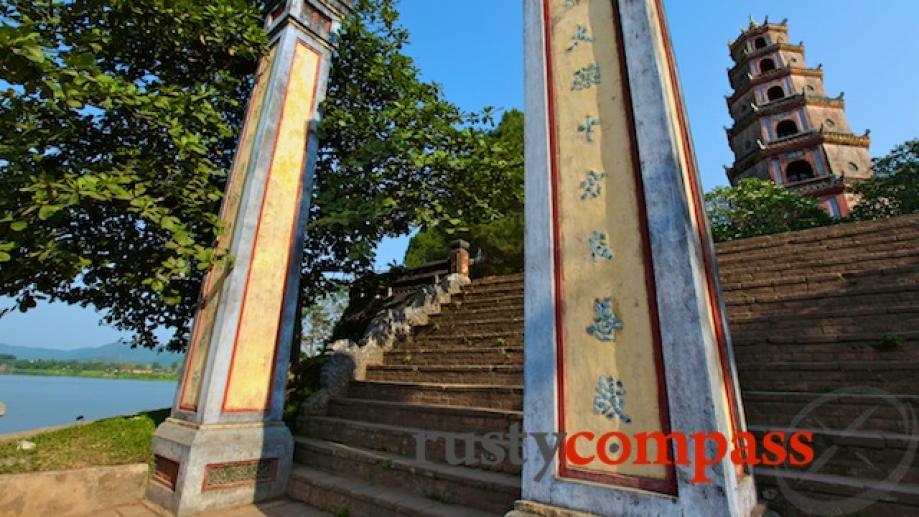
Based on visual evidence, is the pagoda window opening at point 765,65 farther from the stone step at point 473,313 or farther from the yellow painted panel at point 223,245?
the yellow painted panel at point 223,245

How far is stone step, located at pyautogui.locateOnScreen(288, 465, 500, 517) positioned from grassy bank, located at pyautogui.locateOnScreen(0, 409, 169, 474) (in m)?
1.90

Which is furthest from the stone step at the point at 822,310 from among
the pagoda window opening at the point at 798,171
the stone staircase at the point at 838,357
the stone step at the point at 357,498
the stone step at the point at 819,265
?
the pagoda window opening at the point at 798,171

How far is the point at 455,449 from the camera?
14.1 feet

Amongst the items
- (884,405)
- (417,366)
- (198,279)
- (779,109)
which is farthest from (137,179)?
(779,109)

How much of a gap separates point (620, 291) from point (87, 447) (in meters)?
6.06

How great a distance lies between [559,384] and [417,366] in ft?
13.6

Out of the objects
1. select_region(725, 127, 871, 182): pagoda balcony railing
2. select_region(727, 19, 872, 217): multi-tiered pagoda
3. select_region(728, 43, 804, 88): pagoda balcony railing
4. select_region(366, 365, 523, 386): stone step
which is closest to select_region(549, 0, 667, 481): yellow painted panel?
select_region(366, 365, 523, 386): stone step

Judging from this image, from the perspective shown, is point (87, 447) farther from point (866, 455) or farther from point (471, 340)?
point (866, 455)

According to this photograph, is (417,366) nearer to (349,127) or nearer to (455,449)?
(455,449)

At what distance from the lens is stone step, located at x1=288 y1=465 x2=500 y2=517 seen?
361 cm

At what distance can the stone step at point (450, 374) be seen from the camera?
5395mm

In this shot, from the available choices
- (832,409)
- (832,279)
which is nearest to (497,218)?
(832,279)

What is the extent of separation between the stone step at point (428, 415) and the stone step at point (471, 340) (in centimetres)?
180

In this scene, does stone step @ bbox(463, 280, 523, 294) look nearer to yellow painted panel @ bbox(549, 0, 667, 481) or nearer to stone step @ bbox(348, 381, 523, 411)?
stone step @ bbox(348, 381, 523, 411)
